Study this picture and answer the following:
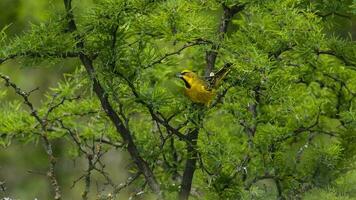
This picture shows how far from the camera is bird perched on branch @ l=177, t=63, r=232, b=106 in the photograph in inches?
121

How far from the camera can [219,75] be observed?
3.07 meters

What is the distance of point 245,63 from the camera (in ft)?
9.51

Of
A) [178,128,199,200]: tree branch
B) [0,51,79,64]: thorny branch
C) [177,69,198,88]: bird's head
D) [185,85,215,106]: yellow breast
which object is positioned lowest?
[178,128,199,200]: tree branch

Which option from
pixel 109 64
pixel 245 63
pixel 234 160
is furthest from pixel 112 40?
pixel 234 160

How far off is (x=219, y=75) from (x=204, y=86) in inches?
3.0

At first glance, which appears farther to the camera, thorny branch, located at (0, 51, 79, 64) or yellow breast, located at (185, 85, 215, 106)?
yellow breast, located at (185, 85, 215, 106)

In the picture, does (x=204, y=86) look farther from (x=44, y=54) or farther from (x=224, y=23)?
(x=44, y=54)

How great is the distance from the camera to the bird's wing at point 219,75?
303 centimetres

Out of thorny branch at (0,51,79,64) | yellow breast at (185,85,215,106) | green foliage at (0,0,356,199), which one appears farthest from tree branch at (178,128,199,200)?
thorny branch at (0,51,79,64)

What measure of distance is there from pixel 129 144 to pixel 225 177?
432mm

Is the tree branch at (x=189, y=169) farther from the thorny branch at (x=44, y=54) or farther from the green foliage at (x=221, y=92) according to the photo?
the thorny branch at (x=44, y=54)

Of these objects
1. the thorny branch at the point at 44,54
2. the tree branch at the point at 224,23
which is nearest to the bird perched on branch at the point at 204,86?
the tree branch at the point at 224,23

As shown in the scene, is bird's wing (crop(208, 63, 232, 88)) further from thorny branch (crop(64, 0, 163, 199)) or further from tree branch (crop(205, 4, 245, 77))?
thorny branch (crop(64, 0, 163, 199))

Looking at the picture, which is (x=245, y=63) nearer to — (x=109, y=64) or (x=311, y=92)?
(x=109, y=64)
